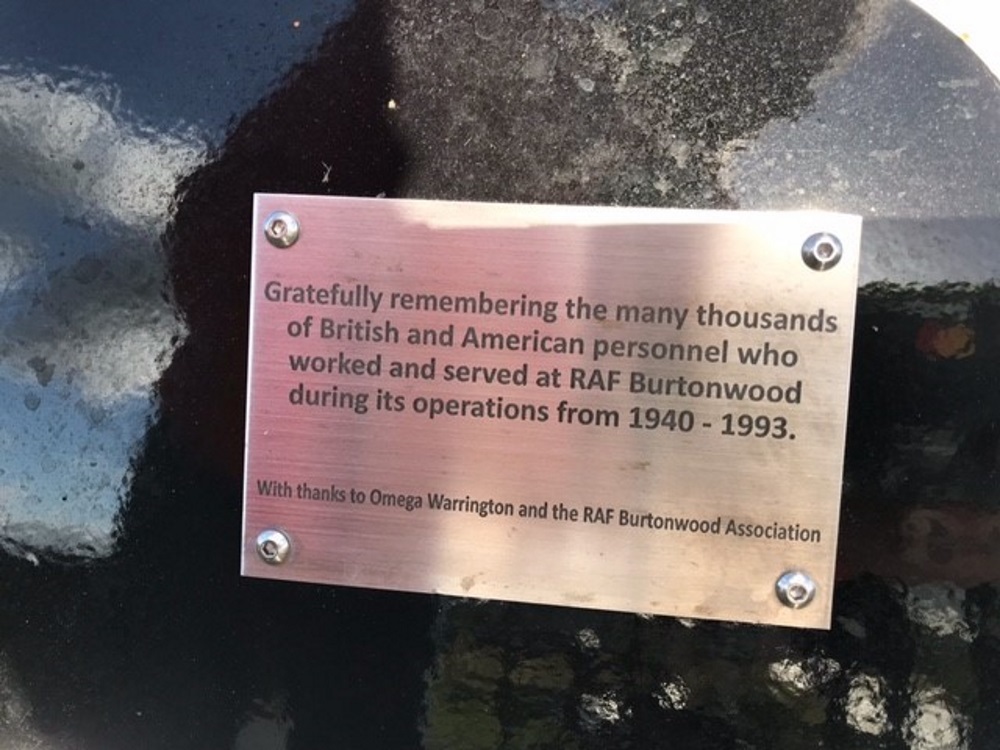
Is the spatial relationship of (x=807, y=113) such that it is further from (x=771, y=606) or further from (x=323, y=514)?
(x=323, y=514)

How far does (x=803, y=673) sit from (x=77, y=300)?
3.04 feet

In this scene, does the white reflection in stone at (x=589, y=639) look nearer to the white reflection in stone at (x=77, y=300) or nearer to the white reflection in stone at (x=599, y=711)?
the white reflection in stone at (x=599, y=711)

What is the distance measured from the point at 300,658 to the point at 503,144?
0.63 metres

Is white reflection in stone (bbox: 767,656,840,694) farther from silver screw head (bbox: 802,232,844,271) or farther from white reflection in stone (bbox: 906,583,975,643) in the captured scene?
silver screw head (bbox: 802,232,844,271)

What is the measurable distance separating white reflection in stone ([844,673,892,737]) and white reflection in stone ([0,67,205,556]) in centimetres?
85

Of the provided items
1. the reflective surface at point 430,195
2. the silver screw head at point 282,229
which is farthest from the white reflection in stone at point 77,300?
the silver screw head at point 282,229

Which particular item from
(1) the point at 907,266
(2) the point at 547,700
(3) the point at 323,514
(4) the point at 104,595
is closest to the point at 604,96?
(1) the point at 907,266

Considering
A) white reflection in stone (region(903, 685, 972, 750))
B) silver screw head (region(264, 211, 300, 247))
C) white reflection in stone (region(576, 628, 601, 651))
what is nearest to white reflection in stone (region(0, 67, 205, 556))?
silver screw head (region(264, 211, 300, 247))

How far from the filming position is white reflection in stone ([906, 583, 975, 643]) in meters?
0.95

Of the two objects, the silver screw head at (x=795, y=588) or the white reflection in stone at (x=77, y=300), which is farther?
the white reflection in stone at (x=77, y=300)

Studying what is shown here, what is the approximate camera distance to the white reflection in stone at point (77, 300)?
1045mm

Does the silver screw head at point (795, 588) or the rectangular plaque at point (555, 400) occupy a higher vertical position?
the rectangular plaque at point (555, 400)

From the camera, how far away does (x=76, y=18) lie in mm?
1046

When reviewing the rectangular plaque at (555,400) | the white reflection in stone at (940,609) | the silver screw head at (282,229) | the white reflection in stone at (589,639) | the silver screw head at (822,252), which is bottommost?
the white reflection in stone at (589,639)
